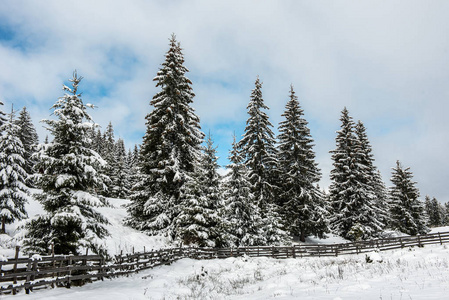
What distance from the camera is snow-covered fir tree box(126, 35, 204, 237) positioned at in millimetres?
23247

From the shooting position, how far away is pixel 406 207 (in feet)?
122

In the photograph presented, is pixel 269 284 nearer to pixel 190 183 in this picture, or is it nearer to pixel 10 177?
pixel 190 183

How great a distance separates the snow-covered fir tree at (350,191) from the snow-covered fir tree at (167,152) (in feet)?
62.2

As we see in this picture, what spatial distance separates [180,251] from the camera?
20625mm

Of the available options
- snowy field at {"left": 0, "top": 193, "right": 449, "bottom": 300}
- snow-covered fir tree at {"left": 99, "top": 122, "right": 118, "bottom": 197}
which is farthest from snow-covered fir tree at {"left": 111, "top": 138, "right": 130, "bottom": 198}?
snowy field at {"left": 0, "top": 193, "right": 449, "bottom": 300}

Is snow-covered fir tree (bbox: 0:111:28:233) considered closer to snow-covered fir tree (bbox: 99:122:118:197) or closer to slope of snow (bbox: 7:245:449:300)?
snow-covered fir tree (bbox: 99:122:118:197)

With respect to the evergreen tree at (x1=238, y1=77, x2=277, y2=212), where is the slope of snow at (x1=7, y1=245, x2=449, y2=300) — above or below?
below

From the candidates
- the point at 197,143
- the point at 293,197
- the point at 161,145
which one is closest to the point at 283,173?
the point at 293,197

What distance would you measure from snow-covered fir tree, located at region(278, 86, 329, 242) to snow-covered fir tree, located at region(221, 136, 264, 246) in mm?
5709

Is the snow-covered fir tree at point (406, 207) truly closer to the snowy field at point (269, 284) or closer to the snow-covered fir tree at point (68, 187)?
the snowy field at point (269, 284)

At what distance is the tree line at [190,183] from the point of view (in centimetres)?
1398

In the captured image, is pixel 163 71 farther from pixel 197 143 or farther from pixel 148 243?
pixel 148 243

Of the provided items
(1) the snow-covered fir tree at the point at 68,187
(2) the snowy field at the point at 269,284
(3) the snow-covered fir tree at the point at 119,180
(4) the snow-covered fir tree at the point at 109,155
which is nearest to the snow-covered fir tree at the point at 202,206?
(2) the snowy field at the point at 269,284

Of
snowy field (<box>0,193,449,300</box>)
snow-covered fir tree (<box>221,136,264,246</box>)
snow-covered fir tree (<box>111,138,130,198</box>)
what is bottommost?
snowy field (<box>0,193,449,300</box>)
